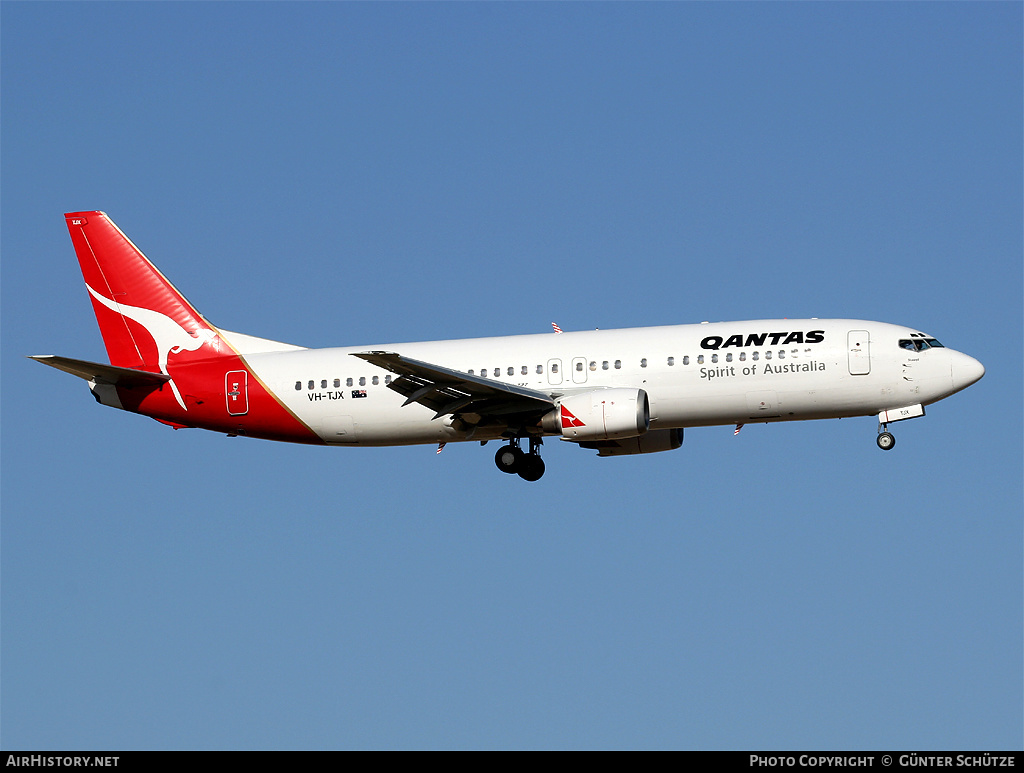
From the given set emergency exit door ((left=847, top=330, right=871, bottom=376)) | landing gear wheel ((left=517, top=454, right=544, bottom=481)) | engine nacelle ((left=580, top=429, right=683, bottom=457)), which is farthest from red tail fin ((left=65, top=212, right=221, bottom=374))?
emergency exit door ((left=847, top=330, right=871, bottom=376))

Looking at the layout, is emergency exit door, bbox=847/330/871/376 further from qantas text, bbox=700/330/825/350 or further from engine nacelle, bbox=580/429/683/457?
engine nacelle, bbox=580/429/683/457

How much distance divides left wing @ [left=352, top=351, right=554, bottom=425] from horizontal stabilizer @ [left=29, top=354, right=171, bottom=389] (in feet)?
30.1

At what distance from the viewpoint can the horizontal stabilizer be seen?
47.5 m

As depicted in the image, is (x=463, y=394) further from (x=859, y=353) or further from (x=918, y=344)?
(x=918, y=344)

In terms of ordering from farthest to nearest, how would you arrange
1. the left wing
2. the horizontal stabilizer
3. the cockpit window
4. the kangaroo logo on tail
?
the kangaroo logo on tail
the horizontal stabilizer
the cockpit window
the left wing

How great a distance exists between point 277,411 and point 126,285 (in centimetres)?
863

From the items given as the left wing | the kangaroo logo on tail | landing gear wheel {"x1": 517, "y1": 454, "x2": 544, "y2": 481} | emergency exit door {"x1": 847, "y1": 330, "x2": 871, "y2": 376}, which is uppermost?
the kangaroo logo on tail

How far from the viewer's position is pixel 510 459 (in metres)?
47.6

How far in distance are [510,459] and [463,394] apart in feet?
11.2

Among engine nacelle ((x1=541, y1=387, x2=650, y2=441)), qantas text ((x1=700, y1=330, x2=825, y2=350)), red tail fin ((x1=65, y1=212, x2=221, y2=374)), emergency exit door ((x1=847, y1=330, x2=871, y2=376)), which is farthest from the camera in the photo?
red tail fin ((x1=65, y1=212, x2=221, y2=374))

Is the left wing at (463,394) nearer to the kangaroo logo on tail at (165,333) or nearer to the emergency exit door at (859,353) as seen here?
the kangaroo logo on tail at (165,333)

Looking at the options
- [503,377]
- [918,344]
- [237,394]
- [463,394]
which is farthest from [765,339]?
[237,394]
